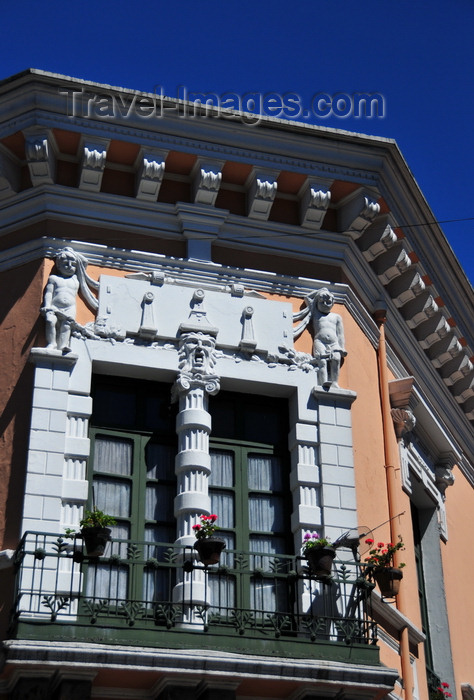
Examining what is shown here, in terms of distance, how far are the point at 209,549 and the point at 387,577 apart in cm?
191

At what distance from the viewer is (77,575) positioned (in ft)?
36.7

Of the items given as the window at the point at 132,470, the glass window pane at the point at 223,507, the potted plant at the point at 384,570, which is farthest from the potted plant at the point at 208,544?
the potted plant at the point at 384,570

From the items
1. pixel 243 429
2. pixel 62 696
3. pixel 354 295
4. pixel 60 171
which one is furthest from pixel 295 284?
pixel 62 696

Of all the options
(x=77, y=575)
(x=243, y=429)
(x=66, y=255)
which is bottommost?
(x=77, y=575)

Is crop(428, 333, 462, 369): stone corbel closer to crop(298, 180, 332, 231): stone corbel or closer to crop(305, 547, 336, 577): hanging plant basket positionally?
crop(298, 180, 332, 231): stone corbel

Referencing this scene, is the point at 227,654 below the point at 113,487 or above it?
below

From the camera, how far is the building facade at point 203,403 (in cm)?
1095

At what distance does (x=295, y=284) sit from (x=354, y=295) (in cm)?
79

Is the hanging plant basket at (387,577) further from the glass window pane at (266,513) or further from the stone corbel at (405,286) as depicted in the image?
the stone corbel at (405,286)

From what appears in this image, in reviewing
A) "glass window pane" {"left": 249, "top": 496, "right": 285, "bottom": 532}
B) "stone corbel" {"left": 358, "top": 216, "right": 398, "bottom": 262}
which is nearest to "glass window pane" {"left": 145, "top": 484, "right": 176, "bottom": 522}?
"glass window pane" {"left": 249, "top": 496, "right": 285, "bottom": 532}

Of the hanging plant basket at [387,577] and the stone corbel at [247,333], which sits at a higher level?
the stone corbel at [247,333]

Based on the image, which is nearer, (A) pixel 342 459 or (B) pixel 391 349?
(A) pixel 342 459

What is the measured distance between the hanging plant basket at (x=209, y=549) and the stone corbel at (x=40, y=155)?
4219mm

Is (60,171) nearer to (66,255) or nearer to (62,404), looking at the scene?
(66,255)
